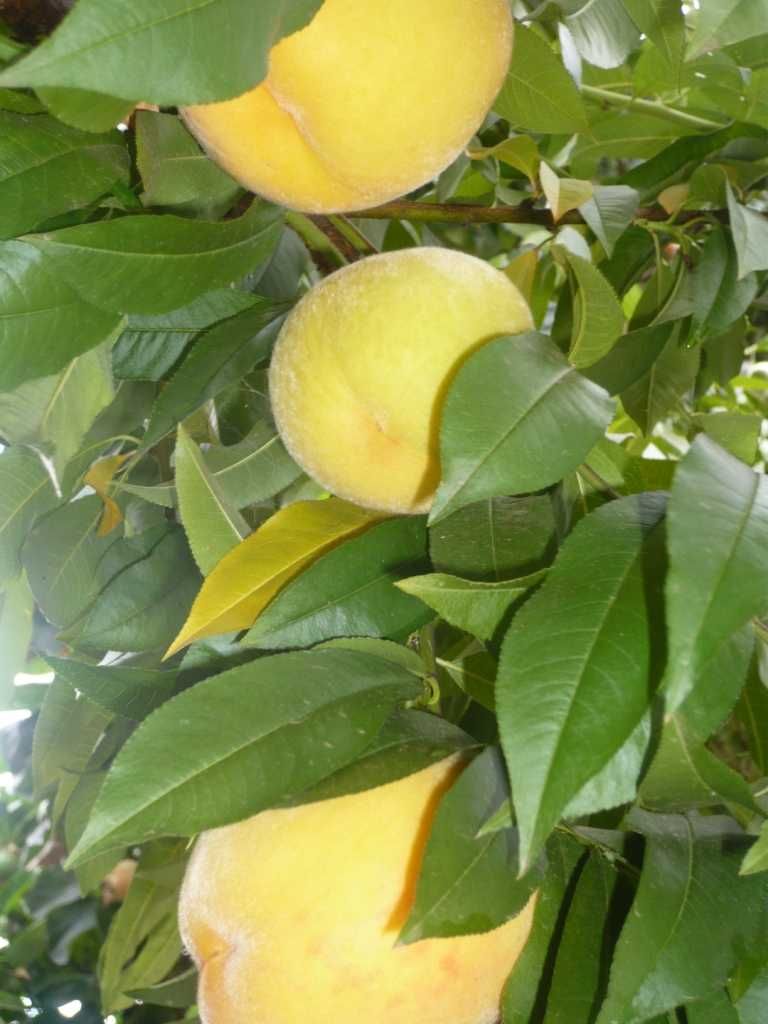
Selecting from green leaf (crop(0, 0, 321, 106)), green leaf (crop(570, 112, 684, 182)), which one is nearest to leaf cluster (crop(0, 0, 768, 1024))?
green leaf (crop(0, 0, 321, 106))

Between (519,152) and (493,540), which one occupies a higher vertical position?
(519,152)

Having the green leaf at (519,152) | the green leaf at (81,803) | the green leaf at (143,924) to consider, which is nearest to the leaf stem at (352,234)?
the green leaf at (519,152)

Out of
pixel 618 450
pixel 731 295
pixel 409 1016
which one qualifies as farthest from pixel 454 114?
pixel 409 1016

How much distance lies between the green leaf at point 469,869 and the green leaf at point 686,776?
88 millimetres

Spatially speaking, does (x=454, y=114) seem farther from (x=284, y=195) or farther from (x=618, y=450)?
(x=618, y=450)

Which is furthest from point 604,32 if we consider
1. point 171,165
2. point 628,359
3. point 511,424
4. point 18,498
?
point 18,498

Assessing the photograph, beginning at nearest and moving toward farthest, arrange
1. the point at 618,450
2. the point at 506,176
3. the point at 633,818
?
1. the point at 633,818
2. the point at 618,450
3. the point at 506,176

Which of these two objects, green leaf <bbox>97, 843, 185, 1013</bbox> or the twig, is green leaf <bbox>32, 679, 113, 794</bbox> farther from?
the twig

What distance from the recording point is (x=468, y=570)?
0.73 meters

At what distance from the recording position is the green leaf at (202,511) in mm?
774

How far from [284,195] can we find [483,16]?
0.17 metres

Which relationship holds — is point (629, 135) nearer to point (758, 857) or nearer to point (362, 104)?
point (362, 104)

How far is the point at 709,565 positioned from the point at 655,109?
87 centimetres

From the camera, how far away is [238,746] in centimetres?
62
